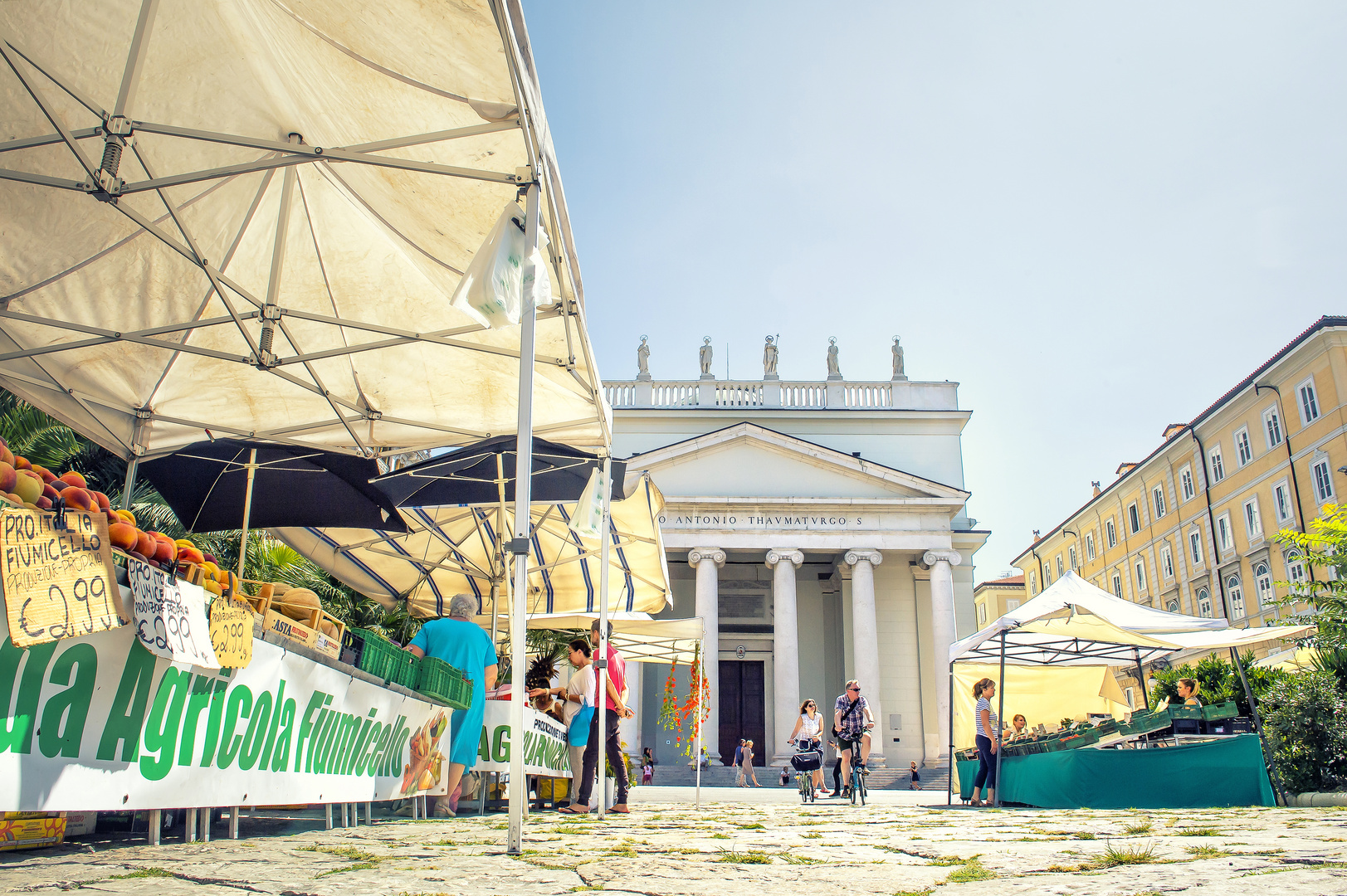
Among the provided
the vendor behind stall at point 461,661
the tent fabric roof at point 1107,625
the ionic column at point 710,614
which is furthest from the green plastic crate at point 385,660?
the ionic column at point 710,614

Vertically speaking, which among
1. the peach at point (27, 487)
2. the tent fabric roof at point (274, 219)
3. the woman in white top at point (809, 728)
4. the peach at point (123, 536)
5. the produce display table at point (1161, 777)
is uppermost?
the tent fabric roof at point (274, 219)

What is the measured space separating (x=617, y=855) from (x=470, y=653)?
352 centimetres

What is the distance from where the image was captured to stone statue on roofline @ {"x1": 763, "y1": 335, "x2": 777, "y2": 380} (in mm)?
35594

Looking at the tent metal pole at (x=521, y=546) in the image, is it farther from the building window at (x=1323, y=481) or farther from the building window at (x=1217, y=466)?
the building window at (x=1217, y=466)

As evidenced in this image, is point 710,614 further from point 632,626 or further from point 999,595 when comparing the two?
point 999,595

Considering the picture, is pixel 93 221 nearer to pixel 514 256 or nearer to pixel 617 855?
pixel 514 256

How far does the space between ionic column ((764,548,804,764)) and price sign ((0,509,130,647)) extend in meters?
25.6

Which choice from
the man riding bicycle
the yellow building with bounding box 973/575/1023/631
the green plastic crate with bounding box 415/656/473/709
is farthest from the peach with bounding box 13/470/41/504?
the yellow building with bounding box 973/575/1023/631

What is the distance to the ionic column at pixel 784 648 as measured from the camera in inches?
1094

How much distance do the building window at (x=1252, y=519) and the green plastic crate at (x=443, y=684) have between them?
36.7 metres

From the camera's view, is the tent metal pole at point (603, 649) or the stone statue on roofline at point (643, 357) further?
the stone statue on roofline at point (643, 357)

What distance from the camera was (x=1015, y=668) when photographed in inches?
723

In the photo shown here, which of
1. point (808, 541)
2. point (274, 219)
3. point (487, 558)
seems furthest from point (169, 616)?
point (808, 541)

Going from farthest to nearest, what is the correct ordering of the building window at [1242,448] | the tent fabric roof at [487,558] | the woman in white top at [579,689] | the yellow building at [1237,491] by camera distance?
the building window at [1242,448] → the yellow building at [1237,491] → the tent fabric roof at [487,558] → the woman in white top at [579,689]
